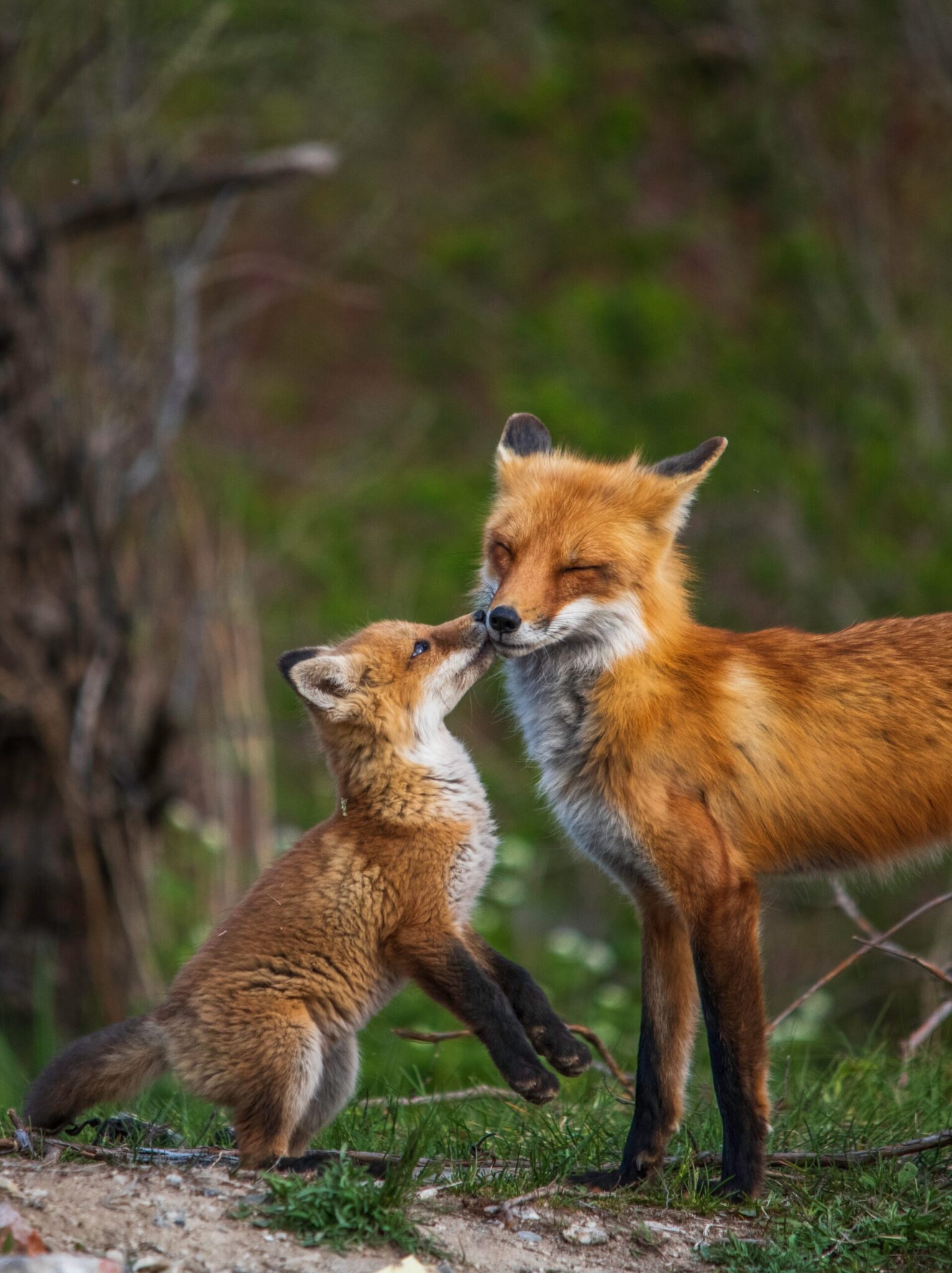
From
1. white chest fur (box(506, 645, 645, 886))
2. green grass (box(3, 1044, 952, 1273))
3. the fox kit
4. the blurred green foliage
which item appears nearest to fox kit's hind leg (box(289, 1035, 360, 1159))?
the fox kit

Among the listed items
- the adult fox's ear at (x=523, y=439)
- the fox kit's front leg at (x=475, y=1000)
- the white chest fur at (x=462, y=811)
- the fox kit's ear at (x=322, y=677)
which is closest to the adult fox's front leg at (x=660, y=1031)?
the fox kit's front leg at (x=475, y=1000)

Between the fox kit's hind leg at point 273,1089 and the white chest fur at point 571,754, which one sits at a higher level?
the white chest fur at point 571,754

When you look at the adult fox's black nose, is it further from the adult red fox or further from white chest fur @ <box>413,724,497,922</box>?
white chest fur @ <box>413,724,497,922</box>

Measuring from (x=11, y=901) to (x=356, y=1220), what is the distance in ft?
16.3

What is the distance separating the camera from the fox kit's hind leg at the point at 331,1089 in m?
3.99

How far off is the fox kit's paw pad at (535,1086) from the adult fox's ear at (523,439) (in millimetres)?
2110

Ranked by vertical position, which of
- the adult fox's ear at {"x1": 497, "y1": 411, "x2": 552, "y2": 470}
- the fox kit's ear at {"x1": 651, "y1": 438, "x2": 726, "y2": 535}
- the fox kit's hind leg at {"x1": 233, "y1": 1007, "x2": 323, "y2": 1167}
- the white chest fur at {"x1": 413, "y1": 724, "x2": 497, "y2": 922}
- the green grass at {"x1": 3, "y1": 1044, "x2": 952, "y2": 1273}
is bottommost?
the green grass at {"x1": 3, "y1": 1044, "x2": 952, "y2": 1273}

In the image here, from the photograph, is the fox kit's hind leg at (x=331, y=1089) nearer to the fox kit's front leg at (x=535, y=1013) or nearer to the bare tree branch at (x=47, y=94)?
the fox kit's front leg at (x=535, y=1013)

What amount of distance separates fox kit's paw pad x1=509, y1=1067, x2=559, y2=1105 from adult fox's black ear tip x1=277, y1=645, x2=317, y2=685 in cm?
137

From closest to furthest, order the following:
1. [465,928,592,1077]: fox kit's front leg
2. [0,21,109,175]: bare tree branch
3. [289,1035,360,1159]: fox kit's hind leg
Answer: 1. [465,928,592,1077]: fox kit's front leg
2. [289,1035,360,1159]: fox kit's hind leg
3. [0,21,109,175]: bare tree branch

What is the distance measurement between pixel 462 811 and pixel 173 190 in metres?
4.97

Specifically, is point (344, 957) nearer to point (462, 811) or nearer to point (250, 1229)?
point (462, 811)

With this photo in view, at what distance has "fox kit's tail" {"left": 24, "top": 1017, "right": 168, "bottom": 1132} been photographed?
12.4 ft

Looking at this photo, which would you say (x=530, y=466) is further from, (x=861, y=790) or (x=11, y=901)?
(x=11, y=901)
